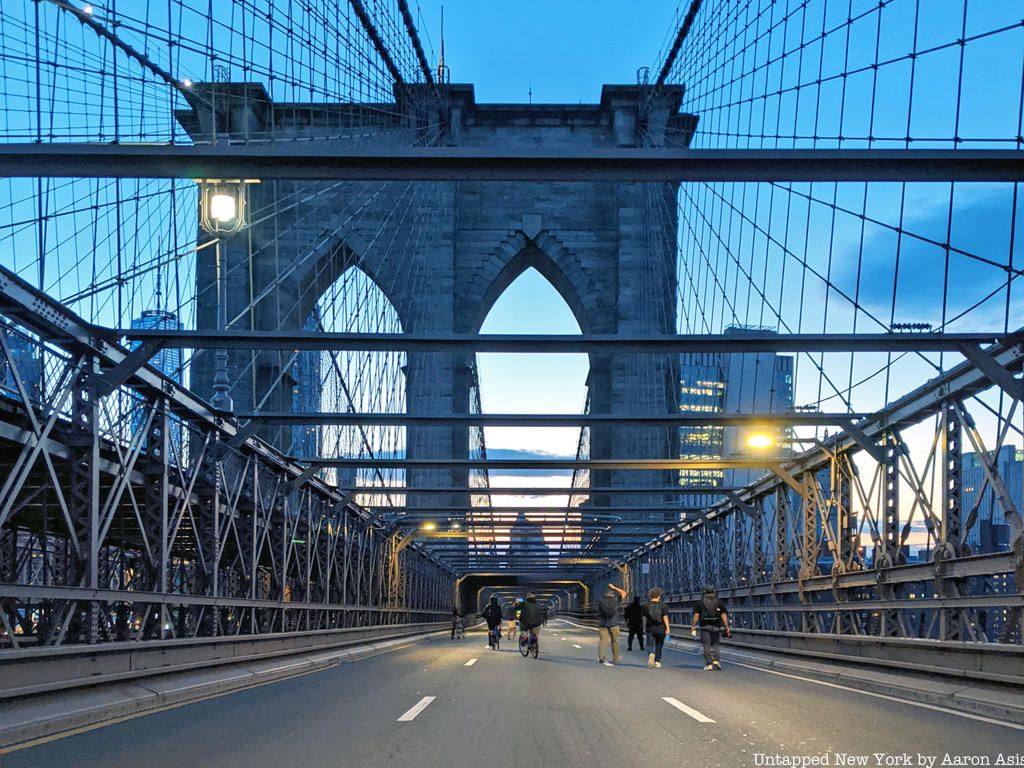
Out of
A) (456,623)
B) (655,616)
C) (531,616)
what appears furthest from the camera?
(456,623)

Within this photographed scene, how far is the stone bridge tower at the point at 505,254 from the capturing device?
149 ft

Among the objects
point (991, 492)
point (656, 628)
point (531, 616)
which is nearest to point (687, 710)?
point (991, 492)

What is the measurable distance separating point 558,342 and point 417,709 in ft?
23.3

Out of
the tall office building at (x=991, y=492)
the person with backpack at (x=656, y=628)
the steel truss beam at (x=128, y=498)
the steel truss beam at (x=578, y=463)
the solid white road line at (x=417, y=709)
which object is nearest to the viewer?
the solid white road line at (x=417, y=709)

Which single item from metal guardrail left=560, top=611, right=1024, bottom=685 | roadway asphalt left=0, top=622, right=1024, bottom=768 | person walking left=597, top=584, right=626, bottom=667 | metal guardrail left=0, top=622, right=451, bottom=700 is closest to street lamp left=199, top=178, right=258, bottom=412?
metal guardrail left=0, top=622, right=451, bottom=700

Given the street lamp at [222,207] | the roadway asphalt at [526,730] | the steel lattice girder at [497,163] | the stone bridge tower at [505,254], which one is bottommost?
the roadway asphalt at [526,730]

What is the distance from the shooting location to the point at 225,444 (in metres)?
20.0

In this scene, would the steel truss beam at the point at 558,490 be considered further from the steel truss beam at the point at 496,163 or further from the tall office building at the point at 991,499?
the steel truss beam at the point at 496,163

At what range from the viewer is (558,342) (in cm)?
1739

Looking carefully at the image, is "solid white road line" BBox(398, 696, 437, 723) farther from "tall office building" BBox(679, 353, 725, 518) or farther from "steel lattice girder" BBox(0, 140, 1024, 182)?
"tall office building" BBox(679, 353, 725, 518)

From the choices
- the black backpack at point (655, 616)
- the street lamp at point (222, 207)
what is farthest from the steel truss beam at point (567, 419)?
the street lamp at point (222, 207)

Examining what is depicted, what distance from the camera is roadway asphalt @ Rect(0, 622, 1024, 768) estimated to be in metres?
8.23

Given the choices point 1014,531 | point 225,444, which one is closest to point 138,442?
point 225,444

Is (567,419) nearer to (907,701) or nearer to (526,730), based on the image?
(907,701)
